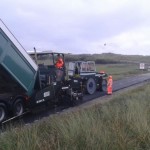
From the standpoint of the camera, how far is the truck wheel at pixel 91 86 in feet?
70.0

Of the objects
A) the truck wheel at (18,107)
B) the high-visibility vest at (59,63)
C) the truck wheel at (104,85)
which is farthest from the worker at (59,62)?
the truck wheel at (104,85)

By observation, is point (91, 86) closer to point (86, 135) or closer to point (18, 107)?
point (18, 107)

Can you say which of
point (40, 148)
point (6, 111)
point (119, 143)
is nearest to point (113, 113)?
point (119, 143)

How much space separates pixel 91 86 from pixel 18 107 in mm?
9440

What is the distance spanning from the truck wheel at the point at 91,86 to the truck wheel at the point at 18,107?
28.1 ft

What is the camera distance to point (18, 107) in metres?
12.9

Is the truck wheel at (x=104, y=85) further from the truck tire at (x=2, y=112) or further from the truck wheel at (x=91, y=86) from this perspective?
the truck tire at (x=2, y=112)

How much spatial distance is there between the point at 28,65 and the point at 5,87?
1158mm

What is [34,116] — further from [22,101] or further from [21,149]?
[21,149]

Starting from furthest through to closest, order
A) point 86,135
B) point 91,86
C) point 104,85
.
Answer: point 104,85 < point 91,86 < point 86,135

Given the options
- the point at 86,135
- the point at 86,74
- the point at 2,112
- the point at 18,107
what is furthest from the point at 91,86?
the point at 86,135

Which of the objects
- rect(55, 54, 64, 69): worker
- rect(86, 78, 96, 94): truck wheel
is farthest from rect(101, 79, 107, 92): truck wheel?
rect(55, 54, 64, 69): worker

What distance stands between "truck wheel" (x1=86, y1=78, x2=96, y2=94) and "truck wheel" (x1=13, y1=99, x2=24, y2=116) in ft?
28.1

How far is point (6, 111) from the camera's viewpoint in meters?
12.2
